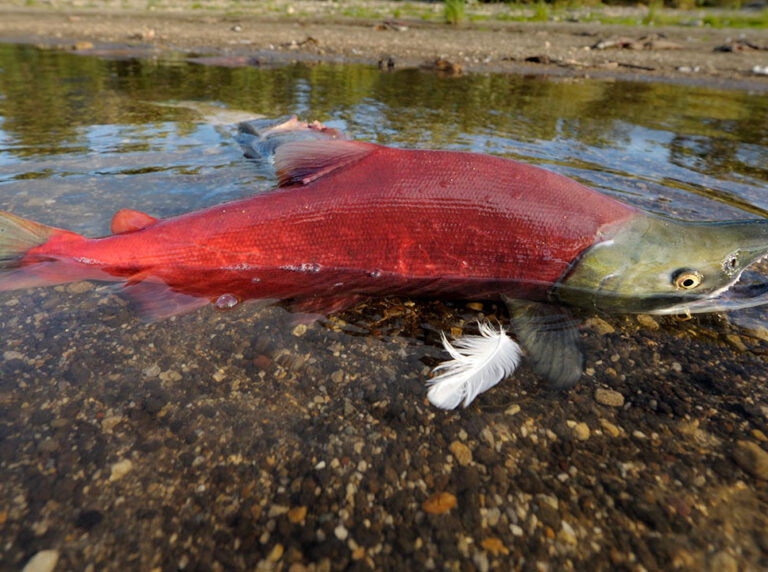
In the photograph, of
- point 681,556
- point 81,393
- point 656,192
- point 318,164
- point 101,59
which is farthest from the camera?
point 101,59

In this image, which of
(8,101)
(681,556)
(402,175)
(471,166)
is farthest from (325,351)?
(8,101)

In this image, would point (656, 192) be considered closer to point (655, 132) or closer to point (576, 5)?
point (655, 132)

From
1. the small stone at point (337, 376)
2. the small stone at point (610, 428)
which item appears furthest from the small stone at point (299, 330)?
the small stone at point (610, 428)

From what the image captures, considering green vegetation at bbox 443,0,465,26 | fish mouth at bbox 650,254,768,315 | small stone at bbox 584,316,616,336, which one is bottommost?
small stone at bbox 584,316,616,336

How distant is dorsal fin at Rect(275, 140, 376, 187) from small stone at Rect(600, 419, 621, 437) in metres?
1.82

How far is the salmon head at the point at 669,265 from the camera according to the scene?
244 centimetres

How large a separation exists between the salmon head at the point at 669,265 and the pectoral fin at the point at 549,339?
178 mm

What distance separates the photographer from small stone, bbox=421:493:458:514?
1.69m

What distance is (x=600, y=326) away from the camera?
8.79 ft

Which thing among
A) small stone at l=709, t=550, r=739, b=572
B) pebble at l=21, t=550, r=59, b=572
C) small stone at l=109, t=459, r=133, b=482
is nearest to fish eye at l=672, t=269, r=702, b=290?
small stone at l=709, t=550, r=739, b=572

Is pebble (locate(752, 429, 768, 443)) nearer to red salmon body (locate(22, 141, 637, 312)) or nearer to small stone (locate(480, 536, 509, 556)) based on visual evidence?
red salmon body (locate(22, 141, 637, 312))

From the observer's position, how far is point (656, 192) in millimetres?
4633

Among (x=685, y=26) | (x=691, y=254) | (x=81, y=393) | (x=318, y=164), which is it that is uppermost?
(x=685, y=26)

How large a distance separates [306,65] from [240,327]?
13.7 m
